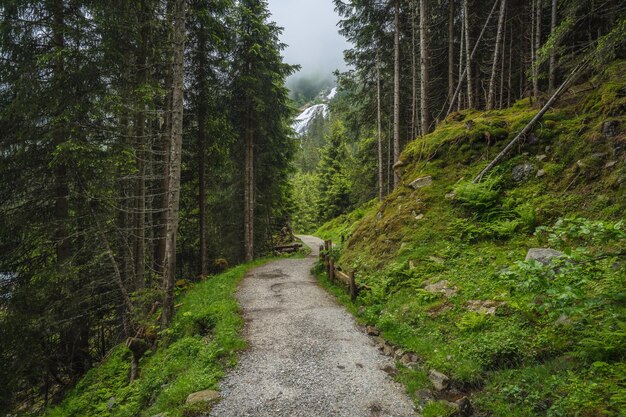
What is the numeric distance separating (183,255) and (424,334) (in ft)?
54.2

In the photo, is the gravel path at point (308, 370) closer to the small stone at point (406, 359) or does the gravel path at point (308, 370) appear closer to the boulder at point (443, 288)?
the small stone at point (406, 359)

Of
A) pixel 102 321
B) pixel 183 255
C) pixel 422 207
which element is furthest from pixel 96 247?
pixel 422 207

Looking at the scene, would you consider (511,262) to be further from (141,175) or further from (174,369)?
(141,175)

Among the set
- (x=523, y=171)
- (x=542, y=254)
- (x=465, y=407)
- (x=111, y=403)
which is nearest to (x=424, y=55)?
(x=523, y=171)

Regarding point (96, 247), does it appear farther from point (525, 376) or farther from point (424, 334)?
point (525, 376)

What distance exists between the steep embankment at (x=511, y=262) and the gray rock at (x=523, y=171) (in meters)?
0.03

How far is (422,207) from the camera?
10.9 metres

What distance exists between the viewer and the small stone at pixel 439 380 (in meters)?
4.99

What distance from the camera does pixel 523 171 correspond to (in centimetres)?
937

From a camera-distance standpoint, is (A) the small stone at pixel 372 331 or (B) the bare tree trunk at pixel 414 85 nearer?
(A) the small stone at pixel 372 331

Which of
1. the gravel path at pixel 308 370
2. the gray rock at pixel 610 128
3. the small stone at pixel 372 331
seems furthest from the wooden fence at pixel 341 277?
the gray rock at pixel 610 128

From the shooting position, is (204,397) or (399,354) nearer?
(204,397)

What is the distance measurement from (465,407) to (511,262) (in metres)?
3.86

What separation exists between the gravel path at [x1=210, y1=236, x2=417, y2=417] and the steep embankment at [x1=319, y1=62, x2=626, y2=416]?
2.01 ft
